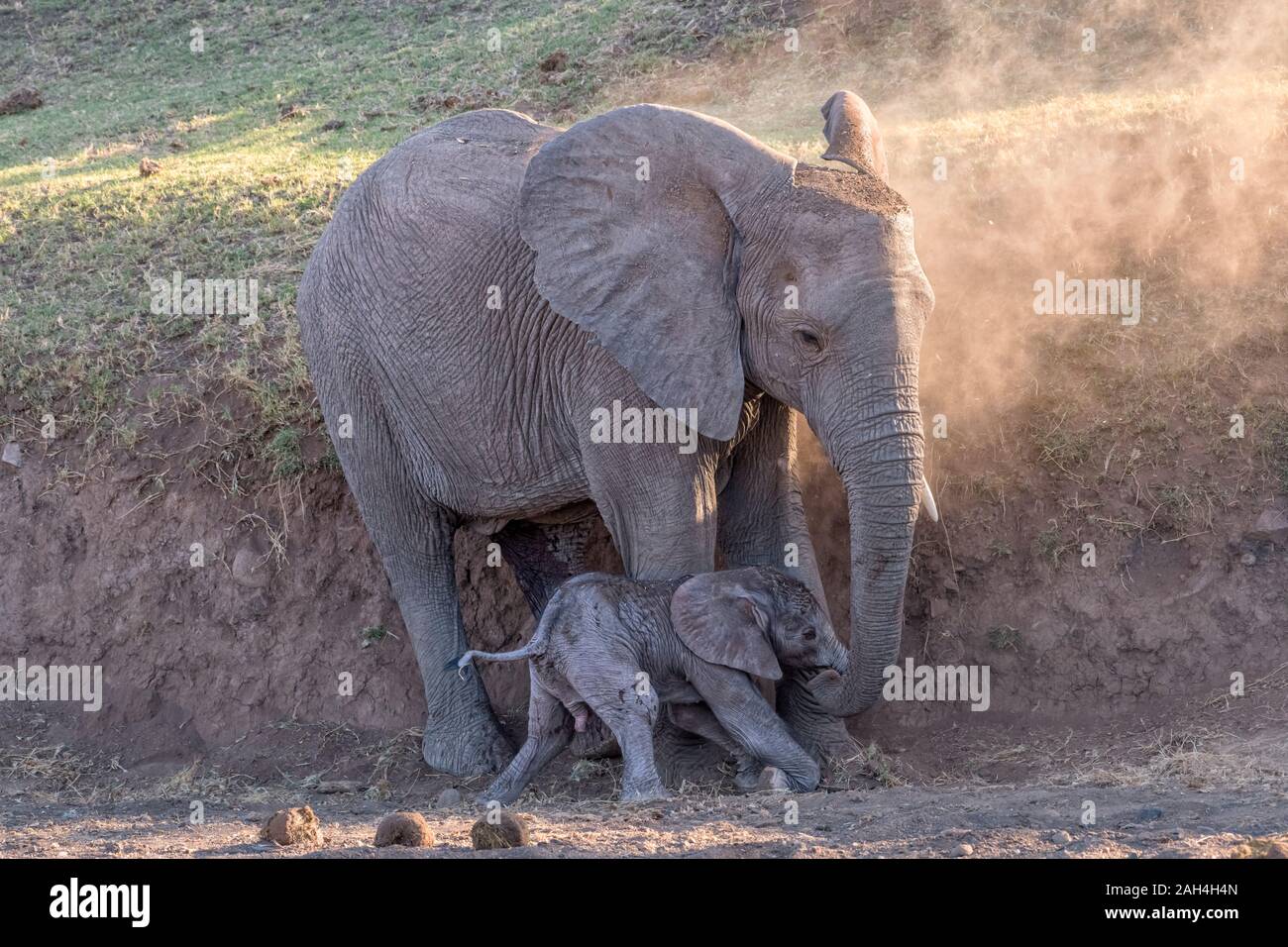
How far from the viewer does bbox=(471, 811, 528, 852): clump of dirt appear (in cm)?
632

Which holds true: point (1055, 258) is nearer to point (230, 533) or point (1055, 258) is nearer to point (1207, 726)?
point (1207, 726)

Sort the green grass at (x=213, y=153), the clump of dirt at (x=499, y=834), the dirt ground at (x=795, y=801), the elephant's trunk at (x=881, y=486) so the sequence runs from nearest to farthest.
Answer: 1. the dirt ground at (x=795, y=801)
2. the clump of dirt at (x=499, y=834)
3. the elephant's trunk at (x=881, y=486)
4. the green grass at (x=213, y=153)

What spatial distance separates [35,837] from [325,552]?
3660 millimetres

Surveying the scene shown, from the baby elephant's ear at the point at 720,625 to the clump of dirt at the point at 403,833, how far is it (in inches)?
85.0

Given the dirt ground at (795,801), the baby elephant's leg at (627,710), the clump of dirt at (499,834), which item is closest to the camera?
the dirt ground at (795,801)

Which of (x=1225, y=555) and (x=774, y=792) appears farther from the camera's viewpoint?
(x=1225, y=555)

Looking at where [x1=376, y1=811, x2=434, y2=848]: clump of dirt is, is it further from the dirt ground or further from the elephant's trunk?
the elephant's trunk

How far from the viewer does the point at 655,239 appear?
321 inches

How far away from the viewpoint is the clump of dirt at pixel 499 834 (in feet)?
20.7

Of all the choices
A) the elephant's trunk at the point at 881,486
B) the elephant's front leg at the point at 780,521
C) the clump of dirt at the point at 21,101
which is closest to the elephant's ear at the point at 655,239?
the elephant's trunk at the point at 881,486

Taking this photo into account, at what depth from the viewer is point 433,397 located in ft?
30.4

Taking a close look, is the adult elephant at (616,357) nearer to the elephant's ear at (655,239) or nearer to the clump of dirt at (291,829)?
the elephant's ear at (655,239)
